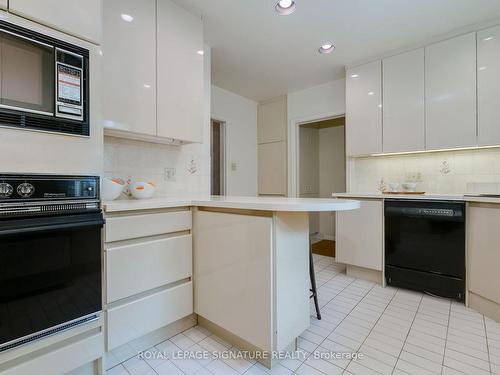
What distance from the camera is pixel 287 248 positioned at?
4.46 feet

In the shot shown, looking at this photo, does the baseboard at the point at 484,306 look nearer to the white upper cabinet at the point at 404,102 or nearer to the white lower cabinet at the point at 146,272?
the white upper cabinet at the point at 404,102

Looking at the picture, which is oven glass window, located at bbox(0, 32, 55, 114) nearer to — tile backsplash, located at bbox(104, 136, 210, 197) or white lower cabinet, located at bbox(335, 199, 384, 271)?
tile backsplash, located at bbox(104, 136, 210, 197)

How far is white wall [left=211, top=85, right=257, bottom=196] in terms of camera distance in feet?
12.0

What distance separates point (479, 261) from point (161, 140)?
2.74 m

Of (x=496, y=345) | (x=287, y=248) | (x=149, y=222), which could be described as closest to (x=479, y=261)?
(x=496, y=345)

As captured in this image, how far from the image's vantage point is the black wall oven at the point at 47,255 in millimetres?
940

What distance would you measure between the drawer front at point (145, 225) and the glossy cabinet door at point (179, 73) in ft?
2.23

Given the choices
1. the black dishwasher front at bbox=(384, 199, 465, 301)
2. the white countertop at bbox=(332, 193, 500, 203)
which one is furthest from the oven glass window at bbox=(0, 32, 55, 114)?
Result: the black dishwasher front at bbox=(384, 199, 465, 301)

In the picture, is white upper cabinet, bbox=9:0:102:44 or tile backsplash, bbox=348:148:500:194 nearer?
white upper cabinet, bbox=9:0:102:44

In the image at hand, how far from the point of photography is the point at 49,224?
1014 millimetres

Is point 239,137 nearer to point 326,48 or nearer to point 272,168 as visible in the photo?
point 272,168

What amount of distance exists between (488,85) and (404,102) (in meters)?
0.63

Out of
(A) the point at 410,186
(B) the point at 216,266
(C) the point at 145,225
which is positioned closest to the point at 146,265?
(C) the point at 145,225

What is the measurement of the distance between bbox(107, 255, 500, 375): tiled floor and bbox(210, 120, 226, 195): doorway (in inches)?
87.4
